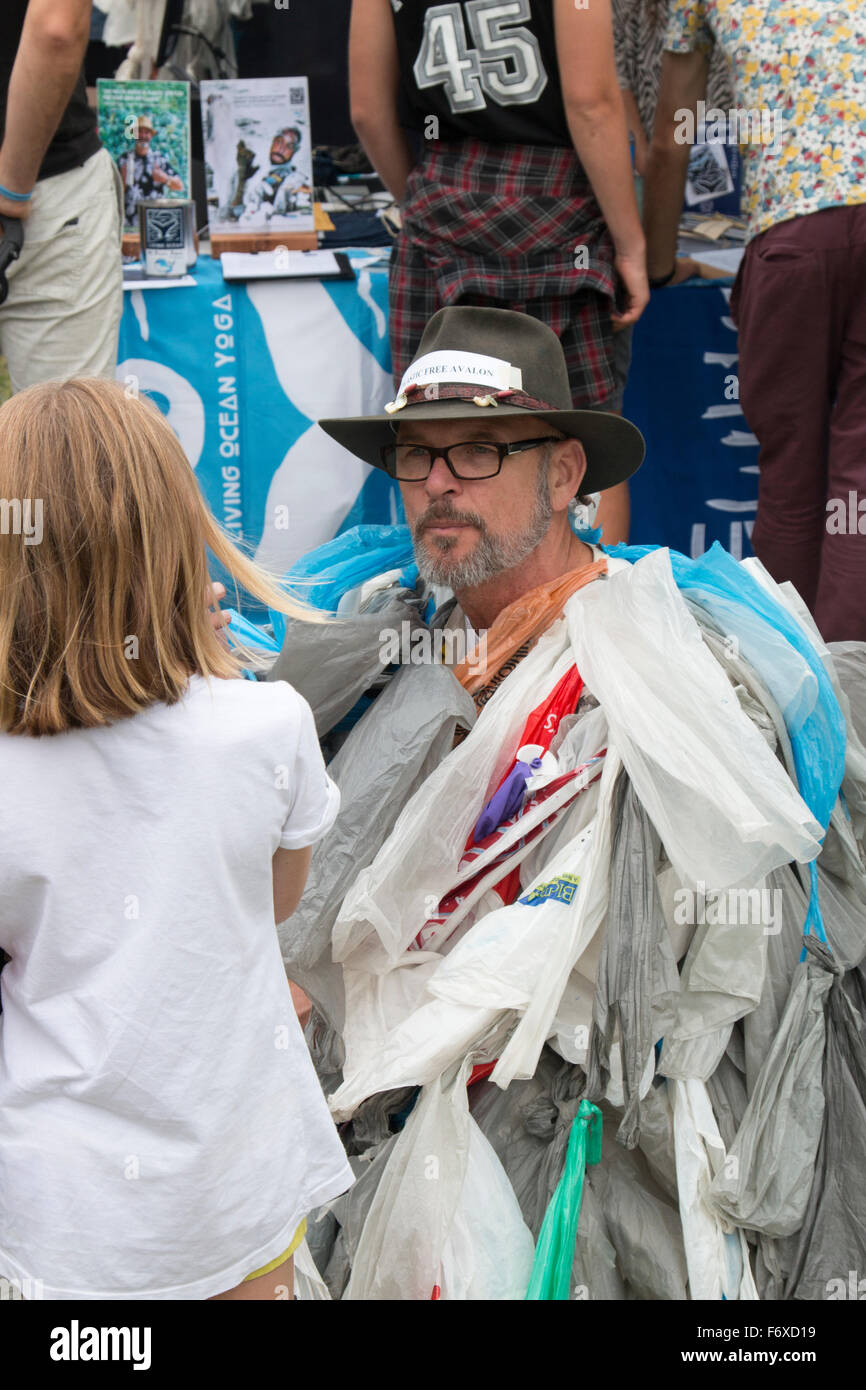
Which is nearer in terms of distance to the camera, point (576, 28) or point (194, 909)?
point (194, 909)

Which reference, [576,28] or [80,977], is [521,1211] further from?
[576,28]

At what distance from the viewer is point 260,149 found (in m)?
4.32

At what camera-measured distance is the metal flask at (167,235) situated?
405 centimetres

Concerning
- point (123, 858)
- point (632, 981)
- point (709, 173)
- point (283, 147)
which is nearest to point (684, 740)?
point (632, 981)

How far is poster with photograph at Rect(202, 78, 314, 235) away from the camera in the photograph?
429cm

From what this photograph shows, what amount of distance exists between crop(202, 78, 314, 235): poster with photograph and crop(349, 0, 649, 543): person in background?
0.77 metres

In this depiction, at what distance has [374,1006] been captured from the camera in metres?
2.01

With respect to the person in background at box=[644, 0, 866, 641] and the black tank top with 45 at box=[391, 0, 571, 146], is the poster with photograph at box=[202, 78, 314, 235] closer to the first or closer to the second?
the black tank top with 45 at box=[391, 0, 571, 146]

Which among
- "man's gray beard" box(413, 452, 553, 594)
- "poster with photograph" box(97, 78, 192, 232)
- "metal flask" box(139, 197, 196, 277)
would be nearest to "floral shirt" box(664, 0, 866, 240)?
"man's gray beard" box(413, 452, 553, 594)

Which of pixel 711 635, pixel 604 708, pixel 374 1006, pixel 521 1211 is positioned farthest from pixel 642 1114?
pixel 711 635

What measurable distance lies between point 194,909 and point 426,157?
267 centimetres

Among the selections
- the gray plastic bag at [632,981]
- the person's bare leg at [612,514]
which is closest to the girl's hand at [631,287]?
the person's bare leg at [612,514]

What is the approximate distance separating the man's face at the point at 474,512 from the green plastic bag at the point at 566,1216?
912mm

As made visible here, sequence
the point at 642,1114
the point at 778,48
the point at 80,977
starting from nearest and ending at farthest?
the point at 80,977 → the point at 642,1114 → the point at 778,48
